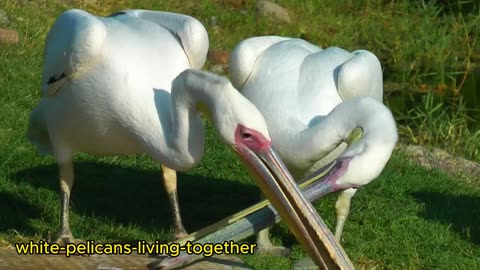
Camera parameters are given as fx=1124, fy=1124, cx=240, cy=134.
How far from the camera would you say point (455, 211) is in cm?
704

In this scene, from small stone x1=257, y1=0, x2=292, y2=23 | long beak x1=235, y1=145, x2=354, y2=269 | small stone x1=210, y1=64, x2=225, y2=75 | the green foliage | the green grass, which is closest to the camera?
long beak x1=235, y1=145, x2=354, y2=269

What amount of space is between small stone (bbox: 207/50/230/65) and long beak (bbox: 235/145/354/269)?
18.3ft

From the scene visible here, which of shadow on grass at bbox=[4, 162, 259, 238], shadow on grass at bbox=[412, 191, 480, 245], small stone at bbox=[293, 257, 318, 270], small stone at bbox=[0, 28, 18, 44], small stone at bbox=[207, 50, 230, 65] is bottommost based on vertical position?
small stone at bbox=[207, 50, 230, 65]

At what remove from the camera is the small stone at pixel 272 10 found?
1273 cm

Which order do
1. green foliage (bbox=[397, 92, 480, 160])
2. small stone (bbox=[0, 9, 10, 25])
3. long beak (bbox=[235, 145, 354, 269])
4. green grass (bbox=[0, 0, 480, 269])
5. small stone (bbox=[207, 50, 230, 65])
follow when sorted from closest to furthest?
1. long beak (bbox=[235, 145, 354, 269])
2. green grass (bbox=[0, 0, 480, 269])
3. green foliage (bbox=[397, 92, 480, 160])
4. small stone (bbox=[0, 9, 10, 25])
5. small stone (bbox=[207, 50, 230, 65])

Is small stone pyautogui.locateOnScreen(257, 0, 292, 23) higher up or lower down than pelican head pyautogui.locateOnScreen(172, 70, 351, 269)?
lower down

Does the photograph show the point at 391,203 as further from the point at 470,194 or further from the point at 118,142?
the point at 118,142

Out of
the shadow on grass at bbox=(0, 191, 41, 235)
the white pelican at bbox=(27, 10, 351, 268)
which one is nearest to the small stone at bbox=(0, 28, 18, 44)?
the shadow on grass at bbox=(0, 191, 41, 235)

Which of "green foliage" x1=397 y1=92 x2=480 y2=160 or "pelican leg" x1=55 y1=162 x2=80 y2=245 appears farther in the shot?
"green foliage" x1=397 y1=92 x2=480 y2=160

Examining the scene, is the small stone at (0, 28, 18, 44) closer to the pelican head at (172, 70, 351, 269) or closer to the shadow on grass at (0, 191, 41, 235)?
the shadow on grass at (0, 191, 41, 235)

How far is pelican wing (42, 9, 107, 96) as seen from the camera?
5551 mm

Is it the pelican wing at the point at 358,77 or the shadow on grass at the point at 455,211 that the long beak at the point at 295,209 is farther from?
the shadow on grass at the point at 455,211

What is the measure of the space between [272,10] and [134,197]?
6220 mm

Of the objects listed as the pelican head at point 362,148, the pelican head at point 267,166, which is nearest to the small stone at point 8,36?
the pelican head at point 362,148
